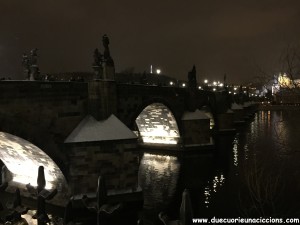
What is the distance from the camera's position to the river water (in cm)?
1454

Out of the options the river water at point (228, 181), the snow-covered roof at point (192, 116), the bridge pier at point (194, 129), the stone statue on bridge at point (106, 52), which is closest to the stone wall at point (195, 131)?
the bridge pier at point (194, 129)

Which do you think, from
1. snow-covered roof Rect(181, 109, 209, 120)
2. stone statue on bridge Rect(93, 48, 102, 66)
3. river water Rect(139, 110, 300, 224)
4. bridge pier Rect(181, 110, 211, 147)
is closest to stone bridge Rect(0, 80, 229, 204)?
stone statue on bridge Rect(93, 48, 102, 66)

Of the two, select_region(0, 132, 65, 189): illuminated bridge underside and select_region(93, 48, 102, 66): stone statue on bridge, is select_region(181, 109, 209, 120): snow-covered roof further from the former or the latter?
select_region(0, 132, 65, 189): illuminated bridge underside

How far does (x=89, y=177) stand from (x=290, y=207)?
→ 890cm

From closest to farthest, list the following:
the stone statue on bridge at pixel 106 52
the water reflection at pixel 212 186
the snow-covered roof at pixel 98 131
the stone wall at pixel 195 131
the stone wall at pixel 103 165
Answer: the stone wall at pixel 103 165, the snow-covered roof at pixel 98 131, the water reflection at pixel 212 186, the stone statue on bridge at pixel 106 52, the stone wall at pixel 195 131

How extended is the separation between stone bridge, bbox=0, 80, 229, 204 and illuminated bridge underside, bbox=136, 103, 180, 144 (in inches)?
379

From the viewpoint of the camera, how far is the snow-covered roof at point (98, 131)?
1548cm

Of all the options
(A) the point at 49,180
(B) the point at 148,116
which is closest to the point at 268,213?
(A) the point at 49,180

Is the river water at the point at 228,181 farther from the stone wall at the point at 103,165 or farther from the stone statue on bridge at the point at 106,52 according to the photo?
the stone statue on bridge at the point at 106,52

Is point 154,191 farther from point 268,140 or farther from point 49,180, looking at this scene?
point 268,140

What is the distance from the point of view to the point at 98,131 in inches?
632

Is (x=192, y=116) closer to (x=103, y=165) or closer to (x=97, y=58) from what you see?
(x=97, y=58)

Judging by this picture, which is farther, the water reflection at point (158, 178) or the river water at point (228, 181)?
the water reflection at point (158, 178)

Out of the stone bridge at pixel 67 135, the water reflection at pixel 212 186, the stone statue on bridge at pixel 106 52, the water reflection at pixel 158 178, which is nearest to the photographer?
the stone bridge at pixel 67 135
